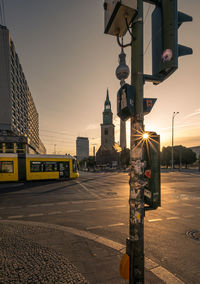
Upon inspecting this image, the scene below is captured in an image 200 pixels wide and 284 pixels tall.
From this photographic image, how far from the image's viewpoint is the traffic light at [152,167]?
183cm

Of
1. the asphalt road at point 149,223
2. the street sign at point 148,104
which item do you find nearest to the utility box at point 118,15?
the street sign at point 148,104

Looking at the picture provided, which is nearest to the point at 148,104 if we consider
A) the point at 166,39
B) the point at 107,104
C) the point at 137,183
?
Result: the point at 166,39

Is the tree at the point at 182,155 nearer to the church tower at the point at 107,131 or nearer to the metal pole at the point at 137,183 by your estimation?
the church tower at the point at 107,131

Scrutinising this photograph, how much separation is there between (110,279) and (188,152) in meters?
66.6

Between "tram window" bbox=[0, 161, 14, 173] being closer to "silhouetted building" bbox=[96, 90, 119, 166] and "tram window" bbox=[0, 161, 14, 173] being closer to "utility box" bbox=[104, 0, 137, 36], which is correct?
"utility box" bbox=[104, 0, 137, 36]

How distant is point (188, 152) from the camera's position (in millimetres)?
58625

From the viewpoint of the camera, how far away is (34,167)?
15.8 m

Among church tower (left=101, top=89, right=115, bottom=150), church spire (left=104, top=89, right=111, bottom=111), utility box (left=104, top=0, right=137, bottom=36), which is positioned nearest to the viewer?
utility box (left=104, top=0, right=137, bottom=36)

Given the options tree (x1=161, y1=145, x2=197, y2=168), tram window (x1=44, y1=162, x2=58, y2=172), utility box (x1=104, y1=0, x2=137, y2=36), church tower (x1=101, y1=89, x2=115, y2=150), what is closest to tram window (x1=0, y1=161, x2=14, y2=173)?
tram window (x1=44, y1=162, x2=58, y2=172)

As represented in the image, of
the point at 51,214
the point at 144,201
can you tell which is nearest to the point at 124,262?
the point at 144,201

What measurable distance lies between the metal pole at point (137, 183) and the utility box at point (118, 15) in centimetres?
17

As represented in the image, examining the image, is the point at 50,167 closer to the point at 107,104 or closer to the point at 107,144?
the point at 107,144

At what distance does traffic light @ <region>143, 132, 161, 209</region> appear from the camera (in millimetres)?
1825

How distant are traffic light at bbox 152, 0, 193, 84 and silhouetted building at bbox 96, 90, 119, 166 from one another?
70310mm
